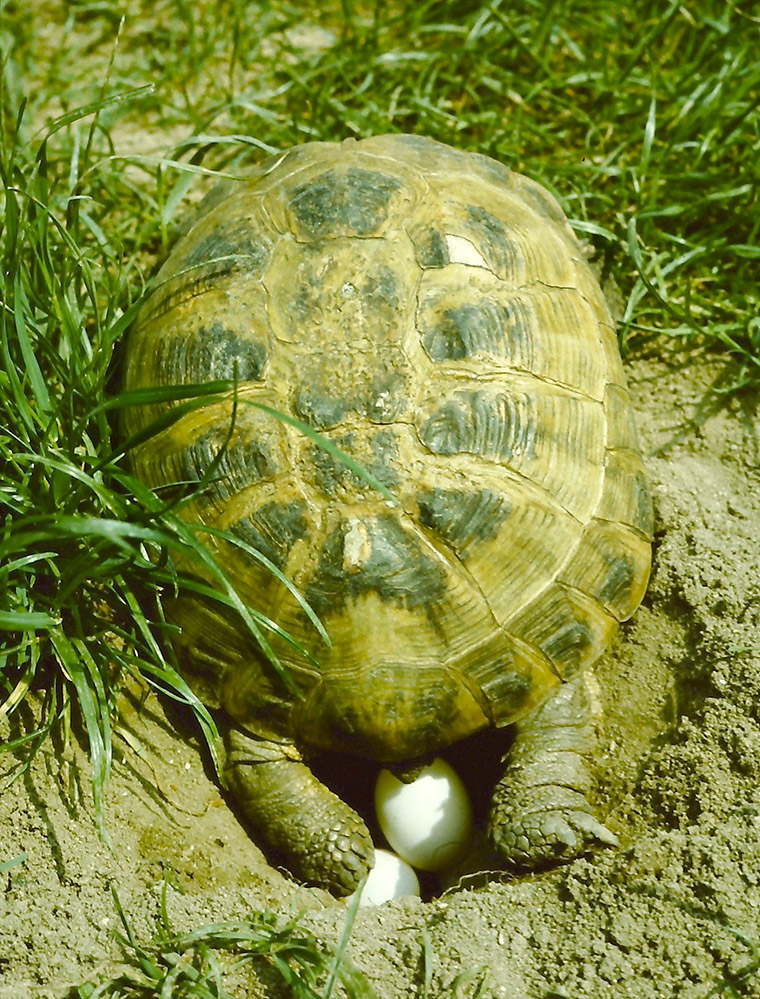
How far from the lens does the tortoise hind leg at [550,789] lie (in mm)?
2508

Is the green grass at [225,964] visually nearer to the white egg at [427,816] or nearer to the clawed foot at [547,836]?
the white egg at [427,816]

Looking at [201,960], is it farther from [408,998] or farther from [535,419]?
[535,419]

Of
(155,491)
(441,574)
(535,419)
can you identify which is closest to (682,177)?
(535,419)

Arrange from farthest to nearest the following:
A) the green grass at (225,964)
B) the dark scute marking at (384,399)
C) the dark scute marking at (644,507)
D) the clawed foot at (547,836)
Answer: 1. the dark scute marking at (644,507)
2. the clawed foot at (547,836)
3. the dark scute marking at (384,399)
4. the green grass at (225,964)

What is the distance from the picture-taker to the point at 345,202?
101 inches

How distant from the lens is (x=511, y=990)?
2.31m

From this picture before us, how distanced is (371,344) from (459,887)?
1365 millimetres

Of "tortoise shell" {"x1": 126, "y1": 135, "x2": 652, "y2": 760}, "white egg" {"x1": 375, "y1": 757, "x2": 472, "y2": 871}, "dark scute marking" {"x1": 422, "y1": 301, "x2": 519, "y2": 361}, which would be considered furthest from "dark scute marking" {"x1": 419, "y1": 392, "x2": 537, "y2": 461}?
"white egg" {"x1": 375, "y1": 757, "x2": 472, "y2": 871}

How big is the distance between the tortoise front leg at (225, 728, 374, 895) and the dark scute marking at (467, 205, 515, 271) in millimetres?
1333

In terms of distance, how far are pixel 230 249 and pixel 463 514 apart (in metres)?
0.92

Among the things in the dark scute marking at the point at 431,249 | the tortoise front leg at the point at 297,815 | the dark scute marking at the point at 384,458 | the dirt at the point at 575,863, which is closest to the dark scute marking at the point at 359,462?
the dark scute marking at the point at 384,458

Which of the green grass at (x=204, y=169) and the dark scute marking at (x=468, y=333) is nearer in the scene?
the dark scute marking at (x=468, y=333)

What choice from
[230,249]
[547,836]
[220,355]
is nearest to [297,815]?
[547,836]

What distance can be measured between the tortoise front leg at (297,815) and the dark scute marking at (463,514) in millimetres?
707
